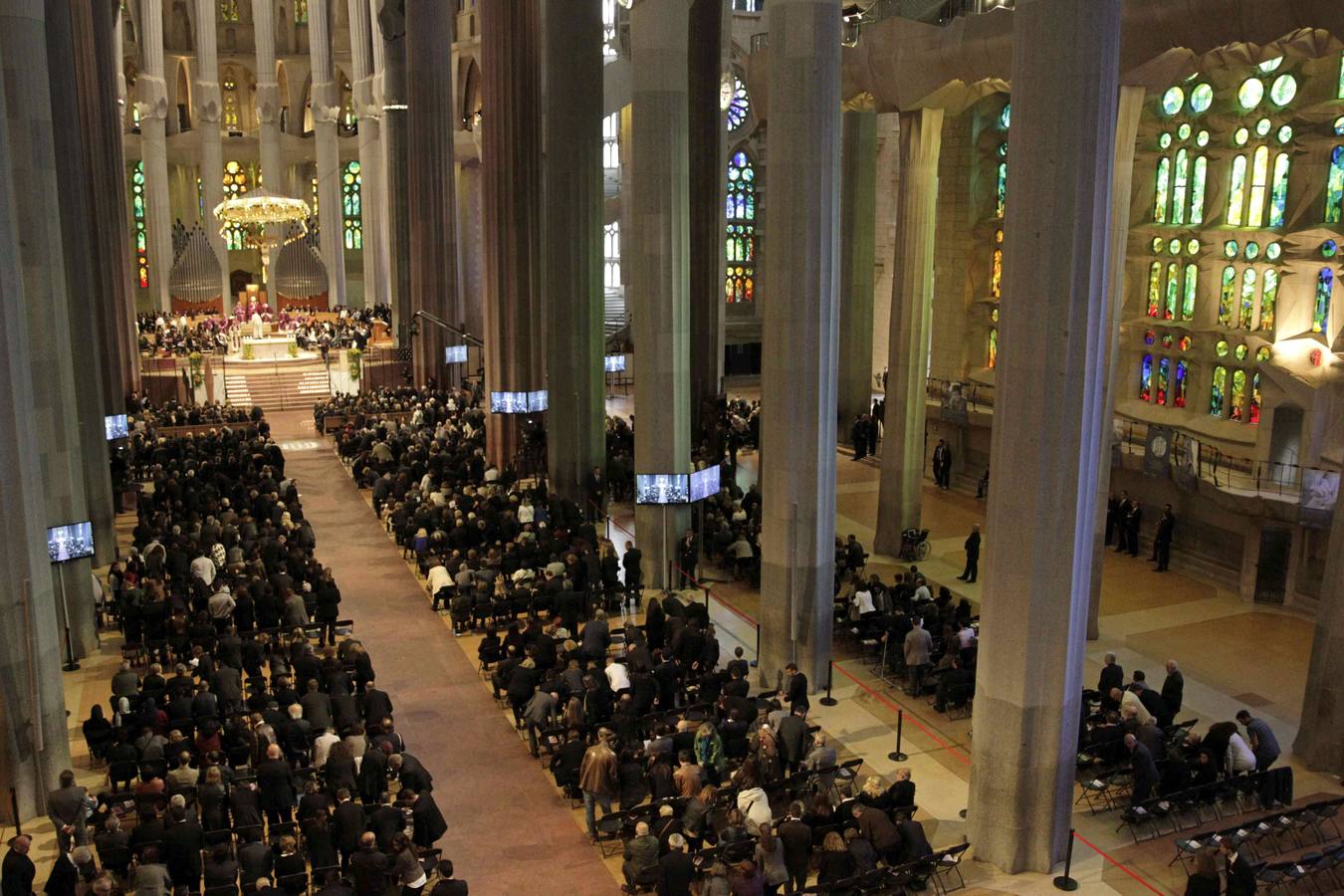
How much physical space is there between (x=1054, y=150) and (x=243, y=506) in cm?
1789

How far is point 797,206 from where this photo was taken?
16.7m

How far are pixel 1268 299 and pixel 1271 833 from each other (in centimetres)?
1576

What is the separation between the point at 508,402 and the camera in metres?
30.5

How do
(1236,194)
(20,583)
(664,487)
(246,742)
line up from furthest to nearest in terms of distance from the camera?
(1236,194) → (664,487) → (246,742) → (20,583)

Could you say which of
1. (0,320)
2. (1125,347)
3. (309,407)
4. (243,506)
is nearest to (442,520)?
(243,506)

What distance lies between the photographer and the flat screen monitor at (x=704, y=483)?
22.0 meters

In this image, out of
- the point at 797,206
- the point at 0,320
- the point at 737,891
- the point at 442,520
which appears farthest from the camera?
the point at 442,520

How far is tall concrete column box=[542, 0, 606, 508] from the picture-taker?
88.7ft

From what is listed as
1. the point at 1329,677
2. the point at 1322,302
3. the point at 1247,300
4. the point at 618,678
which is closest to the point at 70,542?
the point at 618,678

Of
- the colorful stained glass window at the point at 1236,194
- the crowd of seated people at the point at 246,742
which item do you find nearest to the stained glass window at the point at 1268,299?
the colorful stained glass window at the point at 1236,194

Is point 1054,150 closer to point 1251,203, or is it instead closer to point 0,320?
point 0,320

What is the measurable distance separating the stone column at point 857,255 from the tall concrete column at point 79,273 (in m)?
19.4

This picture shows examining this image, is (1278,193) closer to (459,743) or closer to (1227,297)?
(1227,297)

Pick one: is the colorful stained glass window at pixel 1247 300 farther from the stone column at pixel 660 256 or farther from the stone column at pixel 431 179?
the stone column at pixel 431 179
